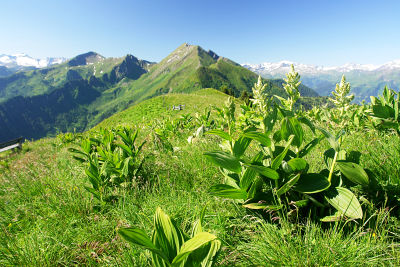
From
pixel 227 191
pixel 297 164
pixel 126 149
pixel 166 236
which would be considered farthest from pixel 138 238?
pixel 126 149

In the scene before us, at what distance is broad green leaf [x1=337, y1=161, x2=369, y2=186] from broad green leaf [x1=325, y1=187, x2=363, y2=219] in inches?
5.8

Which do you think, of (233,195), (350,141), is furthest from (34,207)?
(350,141)

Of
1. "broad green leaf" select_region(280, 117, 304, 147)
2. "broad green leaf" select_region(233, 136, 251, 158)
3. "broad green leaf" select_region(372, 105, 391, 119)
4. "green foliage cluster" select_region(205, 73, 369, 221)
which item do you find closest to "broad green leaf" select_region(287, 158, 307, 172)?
"green foliage cluster" select_region(205, 73, 369, 221)

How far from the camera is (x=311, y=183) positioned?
1.81 meters

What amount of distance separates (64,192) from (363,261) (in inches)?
155

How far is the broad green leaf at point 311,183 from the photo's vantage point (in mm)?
1741

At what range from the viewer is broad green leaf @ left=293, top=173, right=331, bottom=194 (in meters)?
1.74

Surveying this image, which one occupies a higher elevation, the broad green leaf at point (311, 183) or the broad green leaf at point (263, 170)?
the broad green leaf at point (263, 170)

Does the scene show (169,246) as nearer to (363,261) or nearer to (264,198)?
(264,198)

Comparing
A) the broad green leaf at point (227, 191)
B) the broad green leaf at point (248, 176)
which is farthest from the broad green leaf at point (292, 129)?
the broad green leaf at point (227, 191)

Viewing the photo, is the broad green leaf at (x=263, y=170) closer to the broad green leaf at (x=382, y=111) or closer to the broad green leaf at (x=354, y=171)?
the broad green leaf at (x=354, y=171)

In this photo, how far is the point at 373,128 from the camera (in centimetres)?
407

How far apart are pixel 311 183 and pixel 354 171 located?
0.36 metres

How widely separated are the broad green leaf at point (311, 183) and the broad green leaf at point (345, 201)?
0.45 ft
